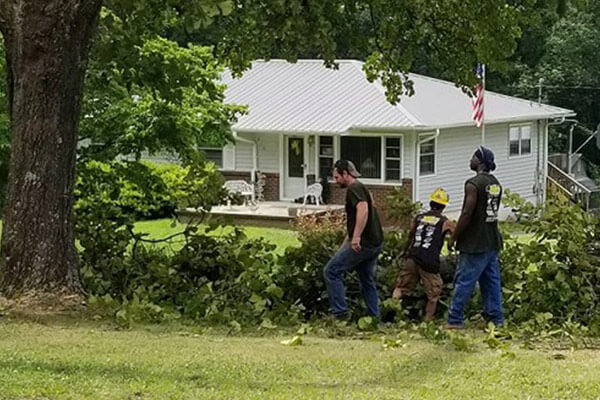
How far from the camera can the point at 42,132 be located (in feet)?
28.3

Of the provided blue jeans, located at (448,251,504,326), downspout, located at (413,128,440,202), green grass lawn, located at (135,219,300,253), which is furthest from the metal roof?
blue jeans, located at (448,251,504,326)

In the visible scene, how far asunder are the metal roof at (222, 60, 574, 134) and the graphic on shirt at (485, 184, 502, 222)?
19355mm

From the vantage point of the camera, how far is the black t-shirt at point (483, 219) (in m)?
8.95

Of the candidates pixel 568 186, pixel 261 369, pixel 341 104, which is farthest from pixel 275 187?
pixel 261 369

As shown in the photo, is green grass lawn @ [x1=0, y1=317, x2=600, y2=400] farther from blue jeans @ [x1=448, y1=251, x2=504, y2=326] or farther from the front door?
the front door

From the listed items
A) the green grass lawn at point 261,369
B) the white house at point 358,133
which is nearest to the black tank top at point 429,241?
the green grass lawn at point 261,369

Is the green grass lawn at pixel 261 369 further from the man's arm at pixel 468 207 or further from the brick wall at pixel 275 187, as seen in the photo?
the brick wall at pixel 275 187

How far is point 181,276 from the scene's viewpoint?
10430mm

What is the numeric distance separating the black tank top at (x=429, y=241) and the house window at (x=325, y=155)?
2097cm

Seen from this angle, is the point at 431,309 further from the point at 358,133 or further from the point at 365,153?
the point at 365,153

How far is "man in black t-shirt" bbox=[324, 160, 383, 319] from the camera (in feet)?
30.8

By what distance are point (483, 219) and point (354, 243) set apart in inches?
46.2

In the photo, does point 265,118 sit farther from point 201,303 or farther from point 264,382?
point 264,382

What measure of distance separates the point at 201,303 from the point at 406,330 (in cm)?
188
